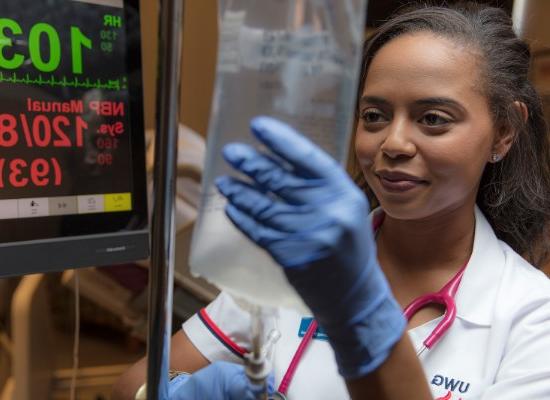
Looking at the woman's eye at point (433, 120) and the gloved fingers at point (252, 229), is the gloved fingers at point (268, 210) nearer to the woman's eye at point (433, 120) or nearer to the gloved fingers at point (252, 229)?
the gloved fingers at point (252, 229)

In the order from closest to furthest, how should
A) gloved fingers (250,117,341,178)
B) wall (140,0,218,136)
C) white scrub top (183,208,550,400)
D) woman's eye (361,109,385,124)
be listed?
gloved fingers (250,117,341,178) → white scrub top (183,208,550,400) → woman's eye (361,109,385,124) → wall (140,0,218,136)

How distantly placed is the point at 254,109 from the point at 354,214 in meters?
0.14

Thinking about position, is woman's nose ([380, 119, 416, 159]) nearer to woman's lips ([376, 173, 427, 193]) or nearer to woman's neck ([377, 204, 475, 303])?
woman's lips ([376, 173, 427, 193])

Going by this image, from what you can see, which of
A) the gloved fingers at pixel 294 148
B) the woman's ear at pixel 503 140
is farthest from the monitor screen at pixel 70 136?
the woman's ear at pixel 503 140

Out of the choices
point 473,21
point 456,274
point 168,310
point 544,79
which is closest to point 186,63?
point 544,79

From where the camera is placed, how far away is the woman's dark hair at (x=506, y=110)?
109 cm

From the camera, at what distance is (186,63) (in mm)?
2354

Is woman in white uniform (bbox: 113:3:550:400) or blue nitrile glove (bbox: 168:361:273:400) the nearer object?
blue nitrile glove (bbox: 168:361:273:400)

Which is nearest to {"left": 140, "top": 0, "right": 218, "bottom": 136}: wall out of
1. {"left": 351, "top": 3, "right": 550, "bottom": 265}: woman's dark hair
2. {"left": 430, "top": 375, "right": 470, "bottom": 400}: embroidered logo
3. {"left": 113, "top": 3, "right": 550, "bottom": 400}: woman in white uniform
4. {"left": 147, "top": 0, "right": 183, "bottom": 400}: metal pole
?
{"left": 351, "top": 3, "right": 550, "bottom": 265}: woman's dark hair

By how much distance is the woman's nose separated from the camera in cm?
96

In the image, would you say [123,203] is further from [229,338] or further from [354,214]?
[354,214]

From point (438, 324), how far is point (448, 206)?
0.20 m

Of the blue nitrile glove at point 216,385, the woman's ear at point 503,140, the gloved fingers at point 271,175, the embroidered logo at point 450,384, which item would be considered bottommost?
the embroidered logo at point 450,384

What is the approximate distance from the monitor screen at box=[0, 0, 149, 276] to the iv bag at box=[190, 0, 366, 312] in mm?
426
